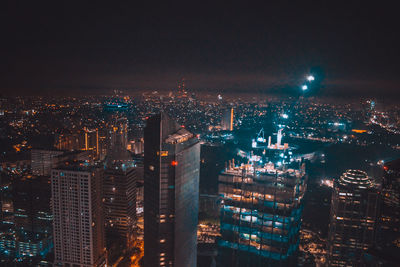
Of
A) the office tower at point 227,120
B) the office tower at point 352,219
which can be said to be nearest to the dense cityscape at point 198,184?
the office tower at point 352,219

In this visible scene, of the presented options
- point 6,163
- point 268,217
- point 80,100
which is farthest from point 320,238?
point 6,163

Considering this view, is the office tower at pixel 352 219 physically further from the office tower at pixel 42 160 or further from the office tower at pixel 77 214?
the office tower at pixel 42 160

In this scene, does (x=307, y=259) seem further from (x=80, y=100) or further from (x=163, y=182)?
(x=80, y=100)

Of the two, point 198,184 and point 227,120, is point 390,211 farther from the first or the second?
point 227,120

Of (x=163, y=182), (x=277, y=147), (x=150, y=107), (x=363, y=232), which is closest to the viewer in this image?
(x=163, y=182)

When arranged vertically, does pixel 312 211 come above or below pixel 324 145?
below

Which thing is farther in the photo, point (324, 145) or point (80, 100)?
point (324, 145)

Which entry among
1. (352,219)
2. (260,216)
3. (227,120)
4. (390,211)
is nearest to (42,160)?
(260,216)
